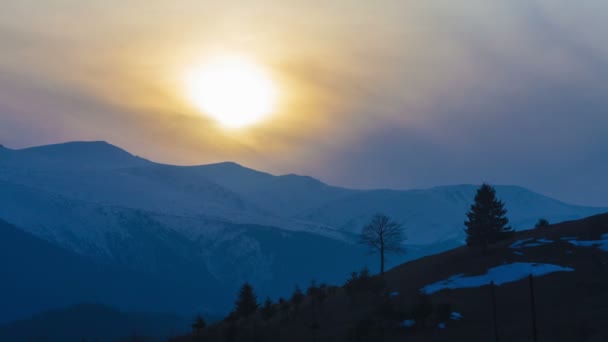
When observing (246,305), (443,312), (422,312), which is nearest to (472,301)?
(443,312)

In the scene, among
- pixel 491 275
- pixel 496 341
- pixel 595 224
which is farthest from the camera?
pixel 595 224

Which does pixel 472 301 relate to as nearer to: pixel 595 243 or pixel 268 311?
pixel 595 243

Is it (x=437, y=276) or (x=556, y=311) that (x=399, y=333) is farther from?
(x=437, y=276)

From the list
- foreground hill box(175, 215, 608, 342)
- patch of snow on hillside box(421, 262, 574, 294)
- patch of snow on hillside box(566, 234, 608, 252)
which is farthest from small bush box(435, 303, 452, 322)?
patch of snow on hillside box(566, 234, 608, 252)

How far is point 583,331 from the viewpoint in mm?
57719

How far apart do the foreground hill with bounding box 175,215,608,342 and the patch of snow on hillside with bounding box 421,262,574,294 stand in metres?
0.12

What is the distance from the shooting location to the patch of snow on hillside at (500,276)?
7931 cm

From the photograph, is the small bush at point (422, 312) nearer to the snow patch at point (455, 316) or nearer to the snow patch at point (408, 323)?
the snow patch at point (408, 323)

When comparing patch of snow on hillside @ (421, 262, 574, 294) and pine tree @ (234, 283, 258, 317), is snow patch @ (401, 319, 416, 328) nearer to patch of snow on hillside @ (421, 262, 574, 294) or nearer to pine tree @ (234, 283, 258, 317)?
patch of snow on hillside @ (421, 262, 574, 294)

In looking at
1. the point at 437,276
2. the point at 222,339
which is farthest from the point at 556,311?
the point at 222,339

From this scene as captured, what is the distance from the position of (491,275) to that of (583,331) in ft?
78.6

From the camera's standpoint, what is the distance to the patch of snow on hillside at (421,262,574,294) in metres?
79.3

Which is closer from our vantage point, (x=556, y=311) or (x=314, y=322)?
(x=556, y=311)

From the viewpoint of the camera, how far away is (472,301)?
74.1 meters
